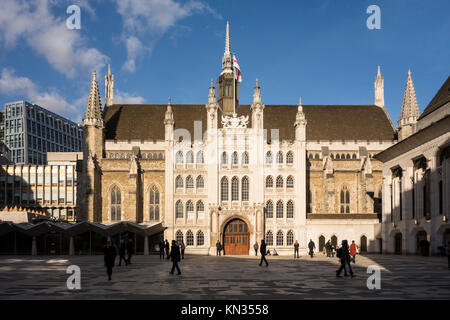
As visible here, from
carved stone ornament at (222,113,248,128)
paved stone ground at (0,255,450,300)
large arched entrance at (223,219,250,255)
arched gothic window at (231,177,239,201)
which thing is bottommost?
large arched entrance at (223,219,250,255)

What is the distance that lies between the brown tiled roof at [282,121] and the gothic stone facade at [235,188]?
3.98 meters

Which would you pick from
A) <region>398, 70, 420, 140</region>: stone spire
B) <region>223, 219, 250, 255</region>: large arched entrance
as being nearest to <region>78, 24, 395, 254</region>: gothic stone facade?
<region>223, 219, 250, 255</region>: large arched entrance

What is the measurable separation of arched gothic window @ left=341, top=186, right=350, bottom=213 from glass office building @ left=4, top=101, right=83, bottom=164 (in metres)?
92.6

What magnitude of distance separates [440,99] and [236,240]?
87.3 ft

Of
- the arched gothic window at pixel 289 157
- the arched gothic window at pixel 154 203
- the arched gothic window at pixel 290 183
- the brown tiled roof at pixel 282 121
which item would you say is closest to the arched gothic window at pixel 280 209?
the arched gothic window at pixel 290 183

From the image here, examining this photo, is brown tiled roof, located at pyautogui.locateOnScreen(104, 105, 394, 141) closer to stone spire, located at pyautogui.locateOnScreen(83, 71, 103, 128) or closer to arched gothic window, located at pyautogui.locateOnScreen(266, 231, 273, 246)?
stone spire, located at pyautogui.locateOnScreen(83, 71, 103, 128)

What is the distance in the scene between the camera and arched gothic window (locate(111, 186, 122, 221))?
61500 mm

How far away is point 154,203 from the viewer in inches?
2419

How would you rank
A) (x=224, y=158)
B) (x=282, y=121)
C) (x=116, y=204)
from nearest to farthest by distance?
(x=224, y=158)
(x=116, y=204)
(x=282, y=121)

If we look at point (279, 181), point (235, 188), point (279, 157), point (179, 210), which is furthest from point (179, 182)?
point (279, 157)

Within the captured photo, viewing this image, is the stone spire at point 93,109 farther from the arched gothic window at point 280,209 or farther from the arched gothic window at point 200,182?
the arched gothic window at point 280,209

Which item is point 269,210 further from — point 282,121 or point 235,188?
point 282,121
